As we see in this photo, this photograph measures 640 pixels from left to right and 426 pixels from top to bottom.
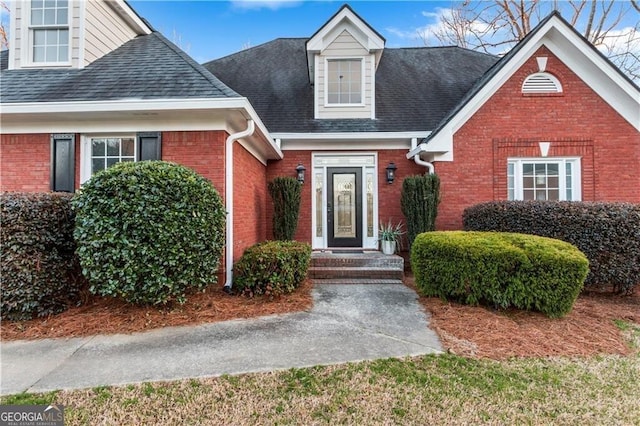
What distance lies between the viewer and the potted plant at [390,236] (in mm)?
7867

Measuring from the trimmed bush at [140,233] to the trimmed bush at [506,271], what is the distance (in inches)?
148

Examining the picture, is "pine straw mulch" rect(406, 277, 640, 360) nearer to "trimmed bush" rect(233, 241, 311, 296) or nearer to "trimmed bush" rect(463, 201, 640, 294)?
"trimmed bush" rect(463, 201, 640, 294)

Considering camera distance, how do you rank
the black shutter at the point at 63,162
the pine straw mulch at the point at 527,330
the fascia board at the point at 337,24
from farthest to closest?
1. the fascia board at the point at 337,24
2. the black shutter at the point at 63,162
3. the pine straw mulch at the point at 527,330

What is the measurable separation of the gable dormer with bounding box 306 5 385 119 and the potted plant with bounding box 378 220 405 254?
10.1ft

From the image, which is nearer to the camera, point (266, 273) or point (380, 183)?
point (266, 273)

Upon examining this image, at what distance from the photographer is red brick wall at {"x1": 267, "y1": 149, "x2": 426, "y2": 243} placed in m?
8.50

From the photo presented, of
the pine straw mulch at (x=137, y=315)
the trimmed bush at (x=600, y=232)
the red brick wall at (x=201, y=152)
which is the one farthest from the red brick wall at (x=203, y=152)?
the trimmed bush at (x=600, y=232)

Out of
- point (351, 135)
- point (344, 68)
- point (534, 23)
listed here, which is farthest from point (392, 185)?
point (534, 23)

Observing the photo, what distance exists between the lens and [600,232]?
18.4 feet

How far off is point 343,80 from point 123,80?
541 cm

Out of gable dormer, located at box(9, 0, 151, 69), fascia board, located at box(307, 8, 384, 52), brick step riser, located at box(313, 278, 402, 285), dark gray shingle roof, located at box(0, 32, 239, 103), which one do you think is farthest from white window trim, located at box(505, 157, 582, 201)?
gable dormer, located at box(9, 0, 151, 69)

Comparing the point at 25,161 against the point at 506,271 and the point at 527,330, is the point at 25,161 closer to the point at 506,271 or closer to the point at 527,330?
the point at 506,271

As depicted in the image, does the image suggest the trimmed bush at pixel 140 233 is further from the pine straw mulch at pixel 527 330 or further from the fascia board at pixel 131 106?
the pine straw mulch at pixel 527 330

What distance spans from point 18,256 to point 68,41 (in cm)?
521
